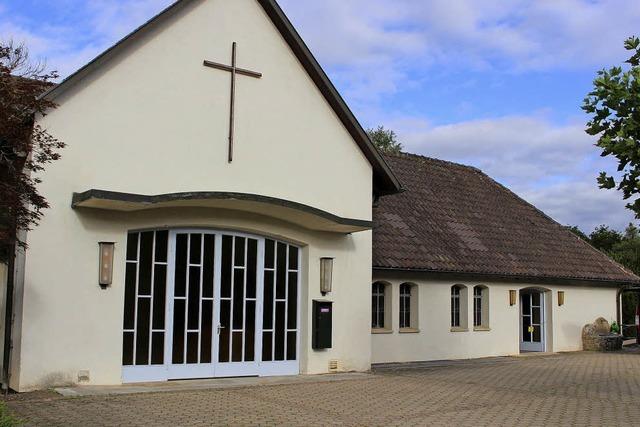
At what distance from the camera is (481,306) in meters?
21.3

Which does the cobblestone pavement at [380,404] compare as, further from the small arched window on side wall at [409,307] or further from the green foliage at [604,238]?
the green foliage at [604,238]

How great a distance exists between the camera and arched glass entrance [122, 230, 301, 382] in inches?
529

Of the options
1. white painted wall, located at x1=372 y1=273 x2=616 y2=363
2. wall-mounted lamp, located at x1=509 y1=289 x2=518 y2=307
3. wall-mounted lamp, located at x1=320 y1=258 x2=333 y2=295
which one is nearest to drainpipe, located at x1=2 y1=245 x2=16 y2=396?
wall-mounted lamp, located at x1=320 y1=258 x2=333 y2=295

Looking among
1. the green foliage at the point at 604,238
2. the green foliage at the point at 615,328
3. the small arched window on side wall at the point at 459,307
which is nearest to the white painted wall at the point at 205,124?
the small arched window on side wall at the point at 459,307

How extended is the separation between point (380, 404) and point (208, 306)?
4.12m

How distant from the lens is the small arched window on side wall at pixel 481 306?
69.4 feet

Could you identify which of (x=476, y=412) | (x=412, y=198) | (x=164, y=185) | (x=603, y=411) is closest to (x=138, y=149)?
(x=164, y=185)

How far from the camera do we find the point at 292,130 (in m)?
15.5

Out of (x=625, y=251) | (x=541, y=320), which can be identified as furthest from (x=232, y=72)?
(x=625, y=251)

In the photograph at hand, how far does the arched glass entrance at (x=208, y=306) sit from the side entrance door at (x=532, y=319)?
433 inches

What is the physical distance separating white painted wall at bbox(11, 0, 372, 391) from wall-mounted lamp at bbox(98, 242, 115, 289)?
139 mm

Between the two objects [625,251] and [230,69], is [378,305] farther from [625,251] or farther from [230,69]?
[625,251]

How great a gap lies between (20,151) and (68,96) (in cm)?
259

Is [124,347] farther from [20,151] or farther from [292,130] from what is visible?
[292,130]
